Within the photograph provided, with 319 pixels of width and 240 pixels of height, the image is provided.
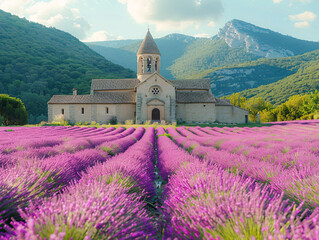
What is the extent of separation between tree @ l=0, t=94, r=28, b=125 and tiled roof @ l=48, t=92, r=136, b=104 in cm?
505

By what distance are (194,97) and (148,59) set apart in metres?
10.4

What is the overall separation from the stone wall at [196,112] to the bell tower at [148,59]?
310 inches

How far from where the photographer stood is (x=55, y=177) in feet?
10.0

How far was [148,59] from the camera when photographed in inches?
1505

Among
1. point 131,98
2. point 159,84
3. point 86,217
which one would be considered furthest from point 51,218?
point 131,98

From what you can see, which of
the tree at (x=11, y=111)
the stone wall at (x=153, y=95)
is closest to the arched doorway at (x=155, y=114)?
the stone wall at (x=153, y=95)

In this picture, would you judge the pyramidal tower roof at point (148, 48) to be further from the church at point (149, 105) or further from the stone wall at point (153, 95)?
the stone wall at point (153, 95)

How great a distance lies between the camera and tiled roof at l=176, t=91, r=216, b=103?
35537 millimetres

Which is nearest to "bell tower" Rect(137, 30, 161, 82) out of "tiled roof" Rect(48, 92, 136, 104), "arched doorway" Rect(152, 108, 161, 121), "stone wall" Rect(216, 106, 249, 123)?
"tiled roof" Rect(48, 92, 136, 104)

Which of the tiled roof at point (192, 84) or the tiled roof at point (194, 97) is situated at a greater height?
the tiled roof at point (192, 84)

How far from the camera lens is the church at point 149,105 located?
34344mm

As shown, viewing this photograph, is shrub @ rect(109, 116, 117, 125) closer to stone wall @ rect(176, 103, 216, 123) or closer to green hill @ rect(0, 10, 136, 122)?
stone wall @ rect(176, 103, 216, 123)

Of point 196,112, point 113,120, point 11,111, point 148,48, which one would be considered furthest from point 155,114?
point 11,111

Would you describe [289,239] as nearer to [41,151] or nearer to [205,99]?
[41,151]
